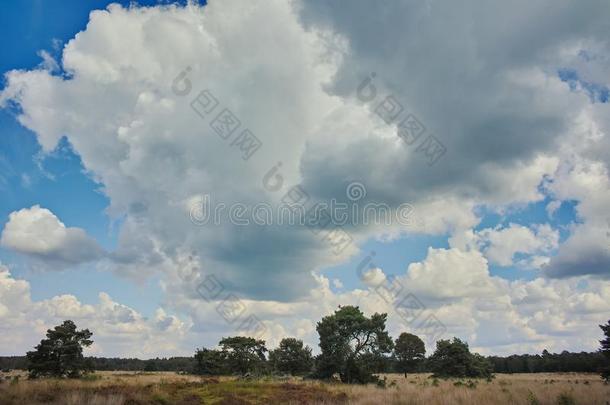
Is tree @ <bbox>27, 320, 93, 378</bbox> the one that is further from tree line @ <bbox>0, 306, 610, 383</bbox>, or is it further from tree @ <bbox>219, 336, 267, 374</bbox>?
tree @ <bbox>219, 336, 267, 374</bbox>

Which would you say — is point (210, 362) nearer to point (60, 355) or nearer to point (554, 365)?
point (60, 355)

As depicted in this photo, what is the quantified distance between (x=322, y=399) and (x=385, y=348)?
76.2ft

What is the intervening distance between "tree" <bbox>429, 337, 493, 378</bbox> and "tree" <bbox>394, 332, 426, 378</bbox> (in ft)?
61.1

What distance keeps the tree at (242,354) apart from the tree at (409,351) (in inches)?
1151

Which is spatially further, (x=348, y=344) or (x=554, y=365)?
(x=554, y=365)

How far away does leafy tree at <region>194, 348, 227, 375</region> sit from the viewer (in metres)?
58.4

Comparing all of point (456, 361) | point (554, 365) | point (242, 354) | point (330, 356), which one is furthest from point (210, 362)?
point (554, 365)

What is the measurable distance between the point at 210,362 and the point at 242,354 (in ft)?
16.7

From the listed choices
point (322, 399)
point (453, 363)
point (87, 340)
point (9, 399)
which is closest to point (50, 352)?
point (87, 340)

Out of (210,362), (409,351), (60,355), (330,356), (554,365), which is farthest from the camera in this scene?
(554,365)

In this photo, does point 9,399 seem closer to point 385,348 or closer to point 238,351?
point 385,348

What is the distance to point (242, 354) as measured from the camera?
57.8 meters

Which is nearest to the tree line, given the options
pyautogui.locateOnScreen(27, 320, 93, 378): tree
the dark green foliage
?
pyautogui.locateOnScreen(27, 320, 93, 378): tree

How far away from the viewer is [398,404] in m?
18.9
